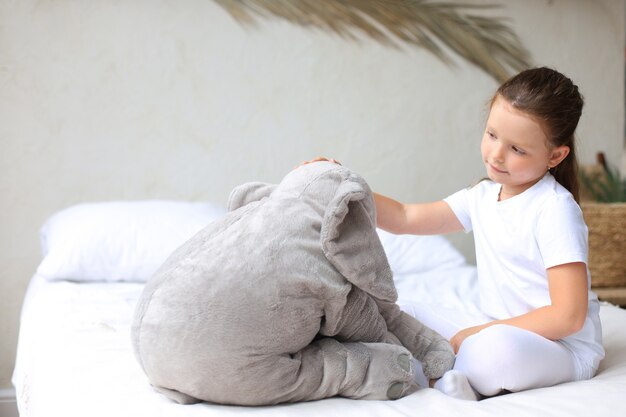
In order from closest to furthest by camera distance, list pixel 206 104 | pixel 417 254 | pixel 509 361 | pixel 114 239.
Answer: pixel 509 361 < pixel 114 239 < pixel 417 254 < pixel 206 104

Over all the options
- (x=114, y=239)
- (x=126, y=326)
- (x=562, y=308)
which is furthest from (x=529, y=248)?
(x=114, y=239)

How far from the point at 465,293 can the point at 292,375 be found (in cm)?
115

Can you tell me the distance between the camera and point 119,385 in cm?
123

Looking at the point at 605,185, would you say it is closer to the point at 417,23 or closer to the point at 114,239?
the point at 417,23

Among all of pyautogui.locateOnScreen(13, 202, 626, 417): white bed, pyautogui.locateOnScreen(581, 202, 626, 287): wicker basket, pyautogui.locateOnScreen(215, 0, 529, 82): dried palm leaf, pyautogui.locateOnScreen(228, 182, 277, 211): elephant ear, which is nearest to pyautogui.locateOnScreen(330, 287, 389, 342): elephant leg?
pyautogui.locateOnScreen(13, 202, 626, 417): white bed

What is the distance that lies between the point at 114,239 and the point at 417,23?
1.46 meters

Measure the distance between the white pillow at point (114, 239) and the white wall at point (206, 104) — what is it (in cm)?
31

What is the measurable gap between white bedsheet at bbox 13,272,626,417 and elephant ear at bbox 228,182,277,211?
333 mm

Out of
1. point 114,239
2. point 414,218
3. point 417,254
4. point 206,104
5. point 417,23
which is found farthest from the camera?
point 417,23

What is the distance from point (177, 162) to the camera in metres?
2.75

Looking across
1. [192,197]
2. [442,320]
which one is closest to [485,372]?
[442,320]

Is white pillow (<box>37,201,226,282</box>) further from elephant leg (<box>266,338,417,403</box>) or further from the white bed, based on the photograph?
elephant leg (<box>266,338,417,403</box>)

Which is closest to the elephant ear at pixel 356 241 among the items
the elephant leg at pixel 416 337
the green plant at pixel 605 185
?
the elephant leg at pixel 416 337

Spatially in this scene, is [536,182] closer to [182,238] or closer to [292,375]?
[292,375]
